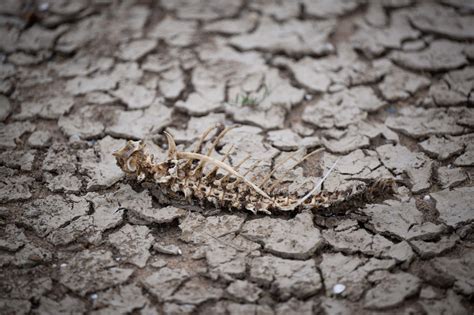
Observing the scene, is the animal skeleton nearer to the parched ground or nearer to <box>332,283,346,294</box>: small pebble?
the parched ground

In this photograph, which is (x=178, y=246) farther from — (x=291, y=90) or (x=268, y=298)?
(x=291, y=90)

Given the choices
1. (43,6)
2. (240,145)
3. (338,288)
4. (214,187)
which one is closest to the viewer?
(338,288)

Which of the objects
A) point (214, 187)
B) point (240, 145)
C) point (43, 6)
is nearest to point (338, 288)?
point (214, 187)

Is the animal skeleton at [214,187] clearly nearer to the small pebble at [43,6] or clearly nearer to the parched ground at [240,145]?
the parched ground at [240,145]

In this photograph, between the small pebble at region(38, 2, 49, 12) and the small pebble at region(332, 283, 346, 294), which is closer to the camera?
the small pebble at region(332, 283, 346, 294)

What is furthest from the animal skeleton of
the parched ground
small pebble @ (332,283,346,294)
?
small pebble @ (332,283,346,294)

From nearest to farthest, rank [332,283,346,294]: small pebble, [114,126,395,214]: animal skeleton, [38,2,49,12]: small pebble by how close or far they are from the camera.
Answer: [332,283,346,294]: small pebble < [114,126,395,214]: animal skeleton < [38,2,49,12]: small pebble

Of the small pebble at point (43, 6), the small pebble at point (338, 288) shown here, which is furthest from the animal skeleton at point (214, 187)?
the small pebble at point (43, 6)

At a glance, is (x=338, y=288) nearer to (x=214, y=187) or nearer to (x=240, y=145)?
(x=214, y=187)
